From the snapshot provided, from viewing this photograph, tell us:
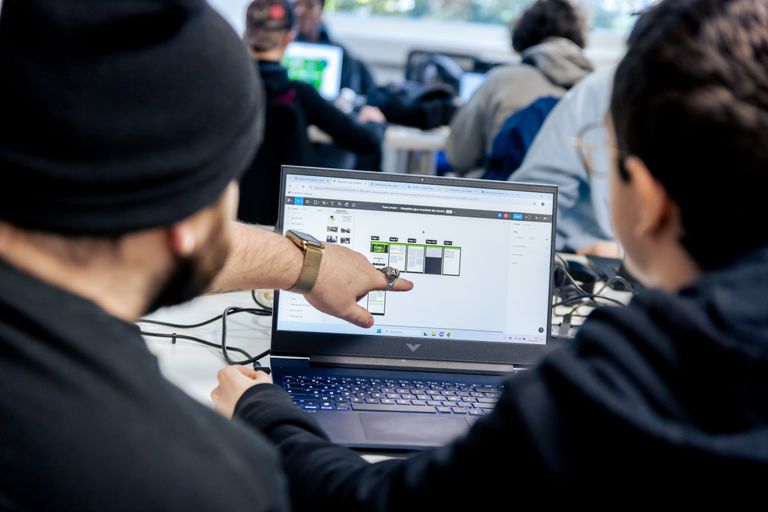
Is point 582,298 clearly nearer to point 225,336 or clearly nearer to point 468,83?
point 225,336

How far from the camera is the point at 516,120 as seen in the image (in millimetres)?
3062

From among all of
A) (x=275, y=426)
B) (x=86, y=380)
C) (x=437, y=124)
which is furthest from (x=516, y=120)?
(x=86, y=380)

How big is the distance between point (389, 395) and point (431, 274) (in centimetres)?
25

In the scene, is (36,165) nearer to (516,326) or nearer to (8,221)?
(8,221)

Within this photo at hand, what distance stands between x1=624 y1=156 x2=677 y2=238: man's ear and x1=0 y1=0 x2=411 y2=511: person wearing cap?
1.21ft

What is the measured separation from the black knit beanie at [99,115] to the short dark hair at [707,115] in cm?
39

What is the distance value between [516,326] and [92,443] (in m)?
0.96

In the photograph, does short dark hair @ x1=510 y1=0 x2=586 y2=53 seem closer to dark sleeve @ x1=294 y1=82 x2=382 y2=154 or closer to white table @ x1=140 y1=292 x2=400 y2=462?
dark sleeve @ x1=294 y1=82 x2=382 y2=154

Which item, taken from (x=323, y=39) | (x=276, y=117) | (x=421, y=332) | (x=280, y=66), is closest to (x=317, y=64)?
(x=323, y=39)

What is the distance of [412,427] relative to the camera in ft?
4.02

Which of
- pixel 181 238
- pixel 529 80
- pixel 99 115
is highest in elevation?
pixel 99 115

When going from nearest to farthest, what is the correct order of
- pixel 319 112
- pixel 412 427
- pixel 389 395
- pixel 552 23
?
pixel 412 427, pixel 389 395, pixel 319 112, pixel 552 23

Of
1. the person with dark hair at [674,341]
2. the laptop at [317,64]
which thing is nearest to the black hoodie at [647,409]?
the person with dark hair at [674,341]

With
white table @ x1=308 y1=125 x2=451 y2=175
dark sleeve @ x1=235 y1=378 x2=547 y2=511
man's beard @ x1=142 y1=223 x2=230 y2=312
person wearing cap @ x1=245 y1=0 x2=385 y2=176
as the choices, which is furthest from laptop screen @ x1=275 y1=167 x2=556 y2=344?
white table @ x1=308 y1=125 x2=451 y2=175
